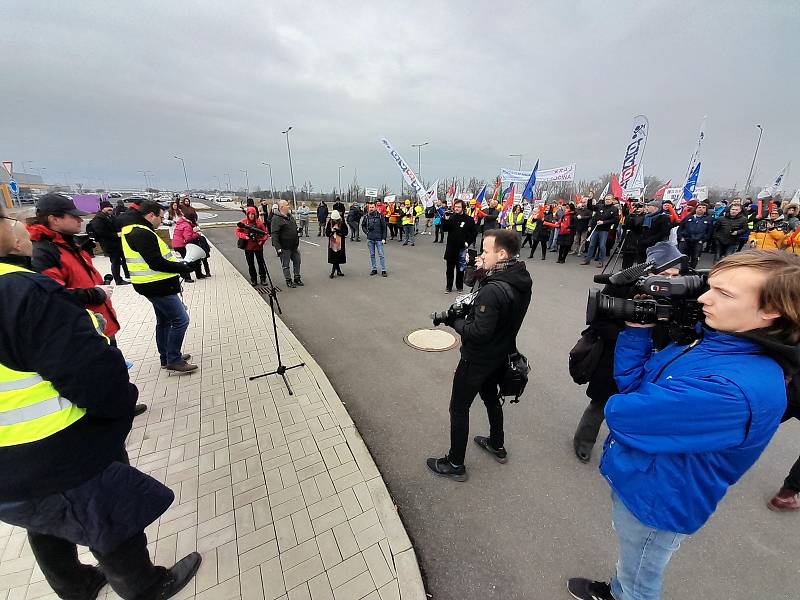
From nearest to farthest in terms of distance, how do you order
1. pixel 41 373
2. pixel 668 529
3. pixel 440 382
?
pixel 41 373 < pixel 668 529 < pixel 440 382

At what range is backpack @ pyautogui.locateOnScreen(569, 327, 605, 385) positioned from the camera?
213cm

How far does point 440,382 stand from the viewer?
14.0 feet

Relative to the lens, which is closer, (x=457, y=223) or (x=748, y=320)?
(x=748, y=320)

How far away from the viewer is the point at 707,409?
3.82 feet

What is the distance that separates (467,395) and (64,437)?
2323 millimetres

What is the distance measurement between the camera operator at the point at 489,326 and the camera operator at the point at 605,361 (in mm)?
538

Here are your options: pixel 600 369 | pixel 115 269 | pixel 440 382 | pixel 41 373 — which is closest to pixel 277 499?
pixel 41 373

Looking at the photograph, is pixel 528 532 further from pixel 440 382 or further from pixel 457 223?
pixel 457 223

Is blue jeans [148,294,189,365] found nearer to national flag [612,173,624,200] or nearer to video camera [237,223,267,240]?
video camera [237,223,267,240]

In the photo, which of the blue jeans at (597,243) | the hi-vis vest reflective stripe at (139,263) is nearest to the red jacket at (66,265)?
the hi-vis vest reflective stripe at (139,263)

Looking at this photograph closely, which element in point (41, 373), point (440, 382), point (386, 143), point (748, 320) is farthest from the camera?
point (386, 143)

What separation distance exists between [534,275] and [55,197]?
32.5 ft

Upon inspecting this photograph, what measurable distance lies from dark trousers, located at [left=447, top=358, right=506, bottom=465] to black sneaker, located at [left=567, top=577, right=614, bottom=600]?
103 centimetres

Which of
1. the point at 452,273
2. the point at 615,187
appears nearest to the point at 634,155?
the point at 615,187
